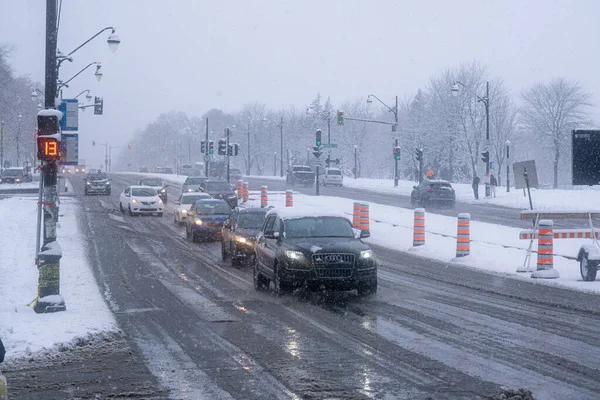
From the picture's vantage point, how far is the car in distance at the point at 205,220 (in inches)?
1059

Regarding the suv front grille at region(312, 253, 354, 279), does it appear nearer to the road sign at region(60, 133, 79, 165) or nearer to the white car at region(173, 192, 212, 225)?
the road sign at region(60, 133, 79, 165)

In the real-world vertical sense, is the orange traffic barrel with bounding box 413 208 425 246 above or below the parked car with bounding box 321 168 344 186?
below

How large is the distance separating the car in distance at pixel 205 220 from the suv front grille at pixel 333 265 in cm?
1299

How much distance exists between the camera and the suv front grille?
14.1 metres

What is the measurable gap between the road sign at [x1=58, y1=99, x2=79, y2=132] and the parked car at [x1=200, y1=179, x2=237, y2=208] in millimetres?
18113

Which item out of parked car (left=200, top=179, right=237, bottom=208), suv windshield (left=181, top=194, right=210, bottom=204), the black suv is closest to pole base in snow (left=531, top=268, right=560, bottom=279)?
the black suv

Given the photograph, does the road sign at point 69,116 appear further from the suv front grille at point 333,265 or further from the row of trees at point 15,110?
the row of trees at point 15,110

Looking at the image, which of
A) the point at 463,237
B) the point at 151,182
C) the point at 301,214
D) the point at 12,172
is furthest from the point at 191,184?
the point at 301,214

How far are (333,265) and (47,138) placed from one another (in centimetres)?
542

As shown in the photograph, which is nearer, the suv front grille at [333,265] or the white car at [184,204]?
the suv front grille at [333,265]

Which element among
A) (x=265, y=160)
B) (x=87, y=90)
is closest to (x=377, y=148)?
(x=265, y=160)

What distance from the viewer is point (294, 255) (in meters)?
14.3

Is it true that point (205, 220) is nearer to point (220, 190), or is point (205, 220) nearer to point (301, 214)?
point (301, 214)

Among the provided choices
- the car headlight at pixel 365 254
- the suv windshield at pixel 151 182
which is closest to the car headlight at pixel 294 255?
the car headlight at pixel 365 254
